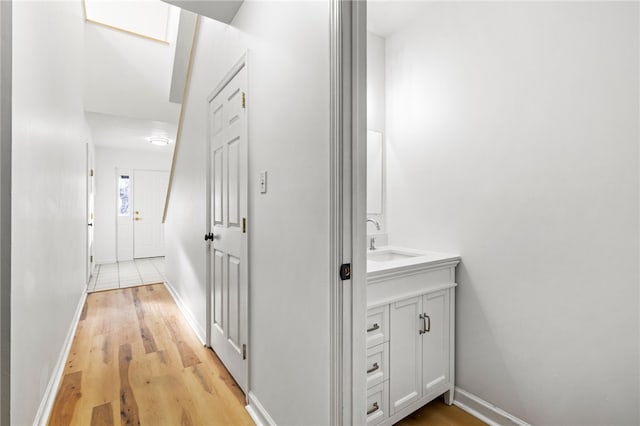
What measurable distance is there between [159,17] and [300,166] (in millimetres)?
3992

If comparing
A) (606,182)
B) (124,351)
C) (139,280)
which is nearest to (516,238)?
(606,182)

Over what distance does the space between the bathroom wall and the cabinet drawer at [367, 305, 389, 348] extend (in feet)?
2.95

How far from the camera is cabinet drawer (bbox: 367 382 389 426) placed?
145cm

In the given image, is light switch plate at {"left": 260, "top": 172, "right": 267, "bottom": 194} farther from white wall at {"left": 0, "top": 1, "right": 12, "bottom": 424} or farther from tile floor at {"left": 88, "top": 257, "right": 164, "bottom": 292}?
tile floor at {"left": 88, "top": 257, "right": 164, "bottom": 292}

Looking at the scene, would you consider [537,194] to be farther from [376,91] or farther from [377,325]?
[376,91]

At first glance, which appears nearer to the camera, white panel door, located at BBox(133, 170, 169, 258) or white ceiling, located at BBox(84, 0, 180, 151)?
white ceiling, located at BBox(84, 0, 180, 151)

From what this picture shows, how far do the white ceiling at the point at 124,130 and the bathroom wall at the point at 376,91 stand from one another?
342cm

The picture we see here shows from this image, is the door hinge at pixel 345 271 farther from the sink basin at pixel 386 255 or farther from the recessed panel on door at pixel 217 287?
the recessed panel on door at pixel 217 287

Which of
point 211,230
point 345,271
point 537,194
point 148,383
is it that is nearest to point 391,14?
point 537,194

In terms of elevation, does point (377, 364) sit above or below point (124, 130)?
below

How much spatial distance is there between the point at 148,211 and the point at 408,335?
6.92 metres

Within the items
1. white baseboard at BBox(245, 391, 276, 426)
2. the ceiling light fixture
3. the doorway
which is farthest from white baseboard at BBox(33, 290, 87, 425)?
the doorway

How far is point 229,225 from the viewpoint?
2.02 meters

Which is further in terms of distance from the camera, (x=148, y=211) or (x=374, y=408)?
(x=148, y=211)
